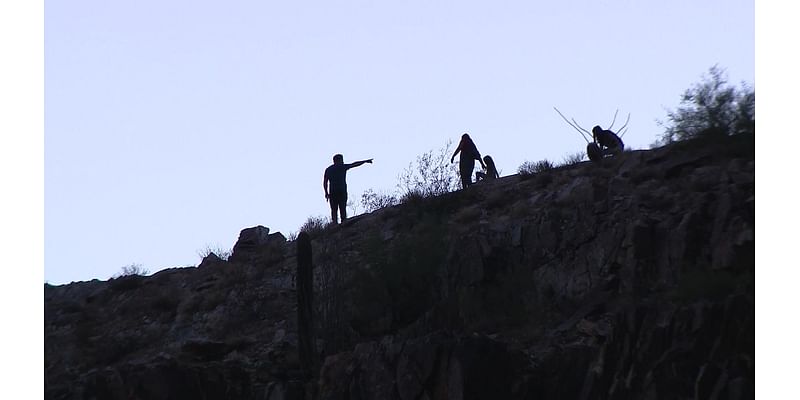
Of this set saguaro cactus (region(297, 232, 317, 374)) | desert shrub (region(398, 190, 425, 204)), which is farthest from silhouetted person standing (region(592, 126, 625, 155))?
saguaro cactus (region(297, 232, 317, 374))

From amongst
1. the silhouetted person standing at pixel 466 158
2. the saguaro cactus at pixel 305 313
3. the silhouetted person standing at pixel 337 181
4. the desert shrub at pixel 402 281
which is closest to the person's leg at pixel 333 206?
the silhouetted person standing at pixel 337 181

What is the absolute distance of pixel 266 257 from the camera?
1320 inches

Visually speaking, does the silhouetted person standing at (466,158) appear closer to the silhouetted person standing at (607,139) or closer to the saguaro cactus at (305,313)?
the silhouetted person standing at (607,139)

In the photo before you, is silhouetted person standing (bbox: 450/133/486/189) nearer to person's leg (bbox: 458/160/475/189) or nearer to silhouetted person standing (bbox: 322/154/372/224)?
person's leg (bbox: 458/160/475/189)

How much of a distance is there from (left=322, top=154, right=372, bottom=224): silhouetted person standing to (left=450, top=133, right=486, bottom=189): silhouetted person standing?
2.59 meters

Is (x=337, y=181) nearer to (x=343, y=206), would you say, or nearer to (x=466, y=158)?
(x=343, y=206)

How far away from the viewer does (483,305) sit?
26344 millimetres

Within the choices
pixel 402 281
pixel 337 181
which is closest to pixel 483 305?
pixel 402 281

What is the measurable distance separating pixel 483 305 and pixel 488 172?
32.6 ft

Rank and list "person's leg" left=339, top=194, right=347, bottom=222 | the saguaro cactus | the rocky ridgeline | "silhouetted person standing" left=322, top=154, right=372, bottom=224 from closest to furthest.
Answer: the rocky ridgeline
the saguaro cactus
"silhouetted person standing" left=322, top=154, right=372, bottom=224
"person's leg" left=339, top=194, right=347, bottom=222

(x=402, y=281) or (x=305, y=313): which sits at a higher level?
(x=402, y=281)

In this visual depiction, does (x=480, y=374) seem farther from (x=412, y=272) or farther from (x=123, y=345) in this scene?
(x=123, y=345)

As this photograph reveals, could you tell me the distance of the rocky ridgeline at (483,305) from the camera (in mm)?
20719

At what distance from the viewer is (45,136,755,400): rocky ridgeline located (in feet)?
68.0
